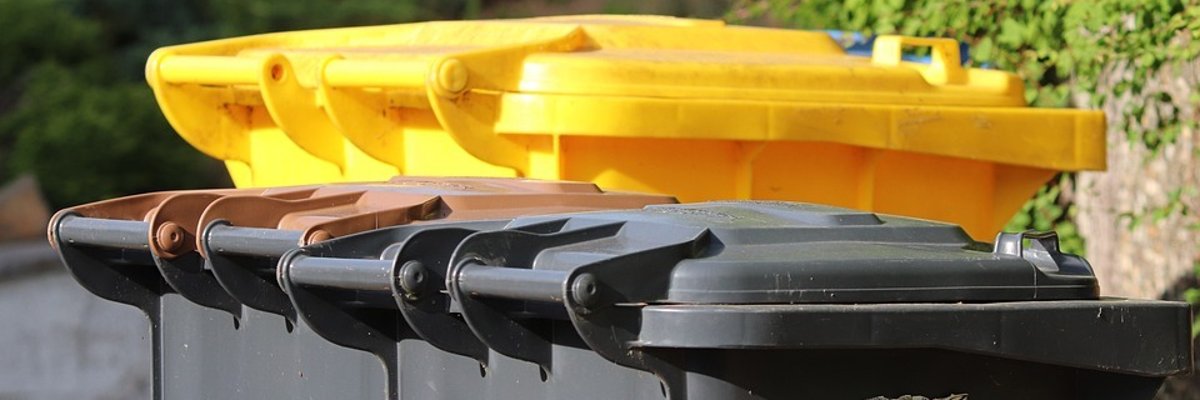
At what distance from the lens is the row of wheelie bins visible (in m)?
2.67

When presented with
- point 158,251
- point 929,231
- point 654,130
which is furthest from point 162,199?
point 929,231

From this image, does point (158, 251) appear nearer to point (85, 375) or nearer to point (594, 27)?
point (594, 27)

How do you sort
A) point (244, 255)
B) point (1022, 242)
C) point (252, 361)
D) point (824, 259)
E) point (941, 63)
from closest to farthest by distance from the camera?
point (824, 259) < point (1022, 242) < point (244, 255) < point (252, 361) < point (941, 63)

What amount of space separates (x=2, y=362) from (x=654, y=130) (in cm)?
661

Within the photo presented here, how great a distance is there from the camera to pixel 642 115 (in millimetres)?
4035

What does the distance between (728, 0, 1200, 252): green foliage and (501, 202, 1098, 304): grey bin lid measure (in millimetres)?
1843

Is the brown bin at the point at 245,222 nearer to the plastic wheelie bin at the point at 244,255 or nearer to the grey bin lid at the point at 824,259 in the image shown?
the plastic wheelie bin at the point at 244,255

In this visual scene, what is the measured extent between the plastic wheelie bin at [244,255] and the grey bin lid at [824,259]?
0.44 metres

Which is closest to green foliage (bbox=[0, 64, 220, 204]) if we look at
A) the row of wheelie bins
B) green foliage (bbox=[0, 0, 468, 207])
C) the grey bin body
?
green foliage (bbox=[0, 0, 468, 207])

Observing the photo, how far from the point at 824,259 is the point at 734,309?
199mm

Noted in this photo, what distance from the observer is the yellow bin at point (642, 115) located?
4.07m

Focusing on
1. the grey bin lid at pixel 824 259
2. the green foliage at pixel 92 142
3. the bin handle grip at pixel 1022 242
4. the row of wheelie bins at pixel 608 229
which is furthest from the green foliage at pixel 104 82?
the bin handle grip at pixel 1022 242

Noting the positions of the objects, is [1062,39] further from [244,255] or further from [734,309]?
[734,309]

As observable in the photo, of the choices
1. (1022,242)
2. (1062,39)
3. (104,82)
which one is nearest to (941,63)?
(1062,39)
